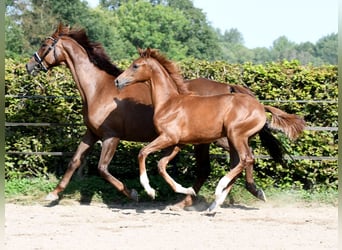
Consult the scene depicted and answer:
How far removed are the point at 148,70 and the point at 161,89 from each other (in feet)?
0.89

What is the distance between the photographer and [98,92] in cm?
741

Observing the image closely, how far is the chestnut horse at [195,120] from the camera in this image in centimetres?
666

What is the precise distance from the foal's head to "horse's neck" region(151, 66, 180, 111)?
0.06 meters

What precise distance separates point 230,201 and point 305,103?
168 centimetres

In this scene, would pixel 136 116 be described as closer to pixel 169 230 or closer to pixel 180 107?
pixel 180 107

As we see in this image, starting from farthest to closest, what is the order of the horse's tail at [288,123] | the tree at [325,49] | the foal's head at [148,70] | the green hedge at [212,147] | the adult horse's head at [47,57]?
the tree at [325,49] → the green hedge at [212,147] → the adult horse's head at [47,57] → the horse's tail at [288,123] → the foal's head at [148,70]

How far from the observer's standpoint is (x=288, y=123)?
23.3 ft

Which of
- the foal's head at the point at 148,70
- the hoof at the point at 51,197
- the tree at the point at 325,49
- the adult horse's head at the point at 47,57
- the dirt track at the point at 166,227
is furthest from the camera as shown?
the tree at the point at 325,49

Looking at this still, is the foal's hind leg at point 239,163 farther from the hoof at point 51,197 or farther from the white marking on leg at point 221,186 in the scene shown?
the hoof at point 51,197

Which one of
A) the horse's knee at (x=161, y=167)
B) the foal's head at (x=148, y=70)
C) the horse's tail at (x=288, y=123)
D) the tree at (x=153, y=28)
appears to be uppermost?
the tree at (x=153, y=28)

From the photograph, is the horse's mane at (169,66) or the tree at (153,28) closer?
the horse's mane at (169,66)

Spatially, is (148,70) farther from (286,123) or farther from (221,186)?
(286,123)

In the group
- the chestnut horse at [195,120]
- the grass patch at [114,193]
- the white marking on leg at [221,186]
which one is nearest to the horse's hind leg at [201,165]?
the grass patch at [114,193]

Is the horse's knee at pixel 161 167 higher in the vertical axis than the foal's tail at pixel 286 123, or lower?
lower
